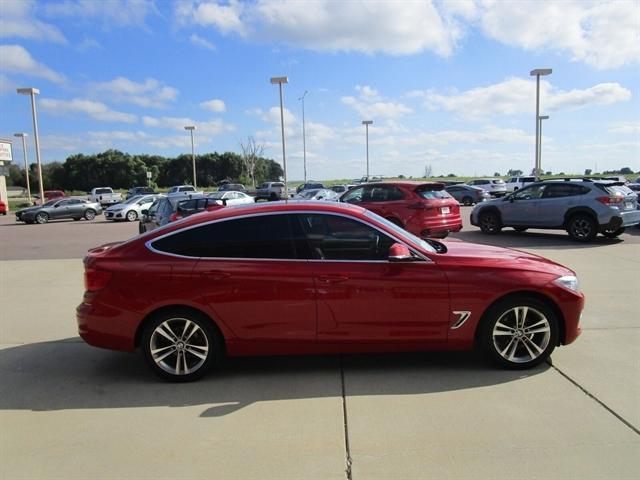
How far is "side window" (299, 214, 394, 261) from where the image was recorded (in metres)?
4.26

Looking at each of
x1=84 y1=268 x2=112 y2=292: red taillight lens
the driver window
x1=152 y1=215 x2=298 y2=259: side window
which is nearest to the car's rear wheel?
the driver window

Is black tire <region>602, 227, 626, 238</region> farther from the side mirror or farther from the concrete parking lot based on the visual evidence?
the side mirror

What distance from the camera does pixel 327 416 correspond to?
3.63m

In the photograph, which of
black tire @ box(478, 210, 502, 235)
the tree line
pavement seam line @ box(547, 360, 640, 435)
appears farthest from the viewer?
the tree line

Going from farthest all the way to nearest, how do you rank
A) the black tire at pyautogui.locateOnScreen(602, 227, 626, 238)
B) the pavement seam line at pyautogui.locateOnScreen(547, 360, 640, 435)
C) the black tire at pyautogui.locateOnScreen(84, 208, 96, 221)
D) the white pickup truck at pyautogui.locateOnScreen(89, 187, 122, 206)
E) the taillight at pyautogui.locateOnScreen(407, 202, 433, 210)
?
the white pickup truck at pyautogui.locateOnScreen(89, 187, 122, 206) → the black tire at pyautogui.locateOnScreen(84, 208, 96, 221) → the black tire at pyautogui.locateOnScreen(602, 227, 626, 238) → the taillight at pyautogui.locateOnScreen(407, 202, 433, 210) → the pavement seam line at pyautogui.locateOnScreen(547, 360, 640, 435)

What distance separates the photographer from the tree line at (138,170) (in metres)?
83.2

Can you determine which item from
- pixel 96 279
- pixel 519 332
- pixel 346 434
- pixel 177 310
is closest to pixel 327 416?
pixel 346 434

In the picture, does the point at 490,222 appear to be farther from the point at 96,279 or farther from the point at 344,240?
the point at 96,279

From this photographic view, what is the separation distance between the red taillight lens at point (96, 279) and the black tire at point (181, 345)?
0.51 metres

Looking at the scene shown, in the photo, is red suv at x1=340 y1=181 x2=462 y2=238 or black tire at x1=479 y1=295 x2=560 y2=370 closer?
black tire at x1=479 y1=295 x2=560 y2=370

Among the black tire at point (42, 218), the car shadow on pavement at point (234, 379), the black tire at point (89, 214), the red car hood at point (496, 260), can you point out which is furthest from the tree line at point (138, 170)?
the red car hood at point (496, 260)

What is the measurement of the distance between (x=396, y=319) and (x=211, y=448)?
178cm

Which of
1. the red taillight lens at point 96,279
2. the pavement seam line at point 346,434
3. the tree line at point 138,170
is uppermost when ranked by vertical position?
the tree line at point 138,170

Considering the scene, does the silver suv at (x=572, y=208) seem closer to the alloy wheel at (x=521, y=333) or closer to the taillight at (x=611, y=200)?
the taillight at (x=611, y=200)
